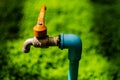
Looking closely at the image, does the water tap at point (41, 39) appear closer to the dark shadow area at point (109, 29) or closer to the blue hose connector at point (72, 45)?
the blue hose connector at point (72, 45)

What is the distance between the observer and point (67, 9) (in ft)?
9.32

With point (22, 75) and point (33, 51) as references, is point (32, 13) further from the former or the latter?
point (22, 75)

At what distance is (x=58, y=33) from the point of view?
256cm

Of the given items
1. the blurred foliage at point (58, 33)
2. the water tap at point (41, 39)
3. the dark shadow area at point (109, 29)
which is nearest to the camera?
the water tap at point (41, 39)

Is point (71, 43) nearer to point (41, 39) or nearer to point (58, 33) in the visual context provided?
point (41, 39)

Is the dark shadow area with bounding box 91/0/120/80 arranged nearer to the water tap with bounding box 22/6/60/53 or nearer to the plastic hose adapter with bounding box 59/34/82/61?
the plastic hose adapter with bounding box 59/34/82/61

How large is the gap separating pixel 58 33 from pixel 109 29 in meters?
0.49

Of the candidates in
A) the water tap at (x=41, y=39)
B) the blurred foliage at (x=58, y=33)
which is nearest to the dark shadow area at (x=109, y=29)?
the blurred foliage at (x=58, y=33)

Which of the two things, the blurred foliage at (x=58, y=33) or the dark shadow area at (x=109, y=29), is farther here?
the dark shadow area at (x=109, y=29)

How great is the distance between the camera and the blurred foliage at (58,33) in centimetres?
218

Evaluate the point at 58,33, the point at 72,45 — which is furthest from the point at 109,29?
the point at 72,45

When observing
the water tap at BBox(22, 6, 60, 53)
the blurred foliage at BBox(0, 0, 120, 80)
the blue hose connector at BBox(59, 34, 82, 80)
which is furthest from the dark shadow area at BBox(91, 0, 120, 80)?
the water tap at BBox(22, 6, 60, 53)

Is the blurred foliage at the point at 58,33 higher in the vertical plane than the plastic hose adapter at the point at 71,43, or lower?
lower

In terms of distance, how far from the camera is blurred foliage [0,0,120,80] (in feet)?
7.16
